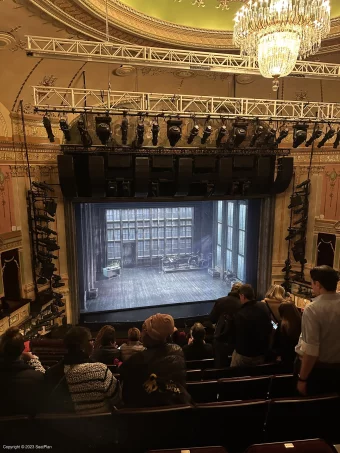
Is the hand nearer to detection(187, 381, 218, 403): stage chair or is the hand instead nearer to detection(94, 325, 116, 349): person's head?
detection(187, 381, 218, 403): stage chair

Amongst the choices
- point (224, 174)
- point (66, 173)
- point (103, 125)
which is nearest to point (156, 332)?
point (103, 125)

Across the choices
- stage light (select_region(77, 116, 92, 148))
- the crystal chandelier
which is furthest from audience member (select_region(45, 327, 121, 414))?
stage light (select_region(77, 116, 92, 148))

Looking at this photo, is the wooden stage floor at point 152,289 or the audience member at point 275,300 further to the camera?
the wooden stage floor at point 152,289

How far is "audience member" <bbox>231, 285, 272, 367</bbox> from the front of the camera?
2.71 metres

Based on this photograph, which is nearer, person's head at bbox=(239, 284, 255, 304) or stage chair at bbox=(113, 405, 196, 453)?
stage chair at bbox=(113, 405, 196, 453)

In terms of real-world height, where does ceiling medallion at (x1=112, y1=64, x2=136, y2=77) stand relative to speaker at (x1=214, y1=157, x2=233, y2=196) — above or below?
above

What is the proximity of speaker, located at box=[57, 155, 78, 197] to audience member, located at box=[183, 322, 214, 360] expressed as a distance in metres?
4.44

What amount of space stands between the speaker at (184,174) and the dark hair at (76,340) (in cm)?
535

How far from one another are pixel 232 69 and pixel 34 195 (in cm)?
458

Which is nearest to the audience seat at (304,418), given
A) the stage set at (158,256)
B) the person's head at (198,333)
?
the person's head at (198,333)

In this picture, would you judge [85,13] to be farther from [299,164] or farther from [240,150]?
[299,164]

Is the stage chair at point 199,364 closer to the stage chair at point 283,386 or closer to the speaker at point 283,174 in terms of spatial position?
the stage chair at point 283,386

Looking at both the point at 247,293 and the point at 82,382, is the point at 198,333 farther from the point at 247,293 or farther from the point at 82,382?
the point at 82,382

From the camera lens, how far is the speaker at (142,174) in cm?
666
